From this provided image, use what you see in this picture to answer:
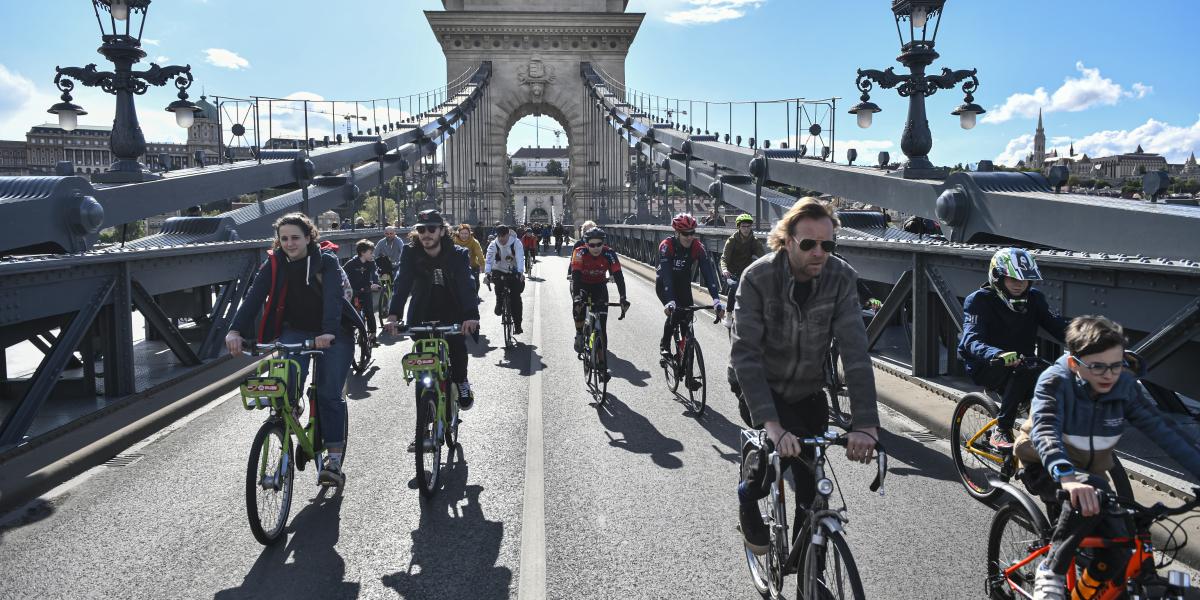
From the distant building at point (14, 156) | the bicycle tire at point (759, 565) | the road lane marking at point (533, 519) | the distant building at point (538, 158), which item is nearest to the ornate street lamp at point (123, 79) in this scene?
the road lane marking at point (533, 519)

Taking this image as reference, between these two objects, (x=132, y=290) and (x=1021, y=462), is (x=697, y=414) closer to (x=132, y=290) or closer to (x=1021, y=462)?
(x=1021, y=462)

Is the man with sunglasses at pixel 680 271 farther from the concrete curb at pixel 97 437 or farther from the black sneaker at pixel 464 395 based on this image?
the concrete curb at pixel 97 437

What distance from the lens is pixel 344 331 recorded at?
545 cm

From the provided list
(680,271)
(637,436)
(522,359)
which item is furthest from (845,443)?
(522,359)

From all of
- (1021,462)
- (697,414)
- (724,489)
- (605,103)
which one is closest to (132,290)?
(697,414)

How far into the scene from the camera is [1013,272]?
466 centimetres

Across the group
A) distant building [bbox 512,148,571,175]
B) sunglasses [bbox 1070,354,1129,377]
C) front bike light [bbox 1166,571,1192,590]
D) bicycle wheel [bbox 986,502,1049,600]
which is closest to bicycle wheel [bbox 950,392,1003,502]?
bicycle wheel [bbox 986,502,1049,600]

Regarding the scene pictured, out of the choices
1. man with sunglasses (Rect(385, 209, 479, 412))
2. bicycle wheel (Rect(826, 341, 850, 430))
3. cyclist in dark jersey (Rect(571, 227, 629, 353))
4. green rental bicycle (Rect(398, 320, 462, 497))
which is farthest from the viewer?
cyclist in dark jersey (Rect(571, 227, 629, 353))

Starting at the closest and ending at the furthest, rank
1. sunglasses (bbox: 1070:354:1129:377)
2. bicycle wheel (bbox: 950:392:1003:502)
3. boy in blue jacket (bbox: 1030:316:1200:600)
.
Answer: boy in blue jacket (bbox: 1030:316:1200:600), sunglasses (bbox: 1070:354:1129:377), bicycle wheel (bbox: 950:392:1003:502)

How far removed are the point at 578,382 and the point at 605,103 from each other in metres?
59.9

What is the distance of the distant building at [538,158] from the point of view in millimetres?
164125

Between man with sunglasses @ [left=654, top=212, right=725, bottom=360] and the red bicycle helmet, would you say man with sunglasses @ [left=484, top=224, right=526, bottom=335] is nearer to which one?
man with sunglasses @ [left=654, top=212, right=725, bottom=360]

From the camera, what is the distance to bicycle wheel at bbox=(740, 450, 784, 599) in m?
3.55

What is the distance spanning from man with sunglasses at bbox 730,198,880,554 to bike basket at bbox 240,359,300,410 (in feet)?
8.43
